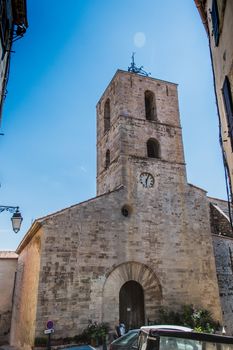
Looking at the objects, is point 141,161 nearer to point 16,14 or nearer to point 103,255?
point 103,255

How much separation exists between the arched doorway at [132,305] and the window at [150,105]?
9.61m

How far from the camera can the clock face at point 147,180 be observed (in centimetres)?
1541

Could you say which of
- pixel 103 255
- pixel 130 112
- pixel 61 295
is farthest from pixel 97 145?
pixel 61 295

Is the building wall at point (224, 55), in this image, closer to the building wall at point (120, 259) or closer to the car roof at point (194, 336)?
the car roof at point (194, 336)

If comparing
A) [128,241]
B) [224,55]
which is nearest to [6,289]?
[128,241]

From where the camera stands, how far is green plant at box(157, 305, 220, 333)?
12.6m

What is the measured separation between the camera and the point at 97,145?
19531 millimetres

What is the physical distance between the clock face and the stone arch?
13.0 feet

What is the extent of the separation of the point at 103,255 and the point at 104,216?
173 cm

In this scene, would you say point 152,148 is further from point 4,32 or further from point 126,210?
point 4,32

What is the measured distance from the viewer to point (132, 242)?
1380cm

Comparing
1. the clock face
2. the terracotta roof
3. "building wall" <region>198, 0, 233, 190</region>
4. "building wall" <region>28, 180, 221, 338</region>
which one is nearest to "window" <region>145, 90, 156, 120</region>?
the clock face

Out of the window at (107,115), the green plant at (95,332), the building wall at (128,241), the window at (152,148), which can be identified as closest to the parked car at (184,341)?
the green plant at (95,332)

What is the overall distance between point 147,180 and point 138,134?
2.75 m
